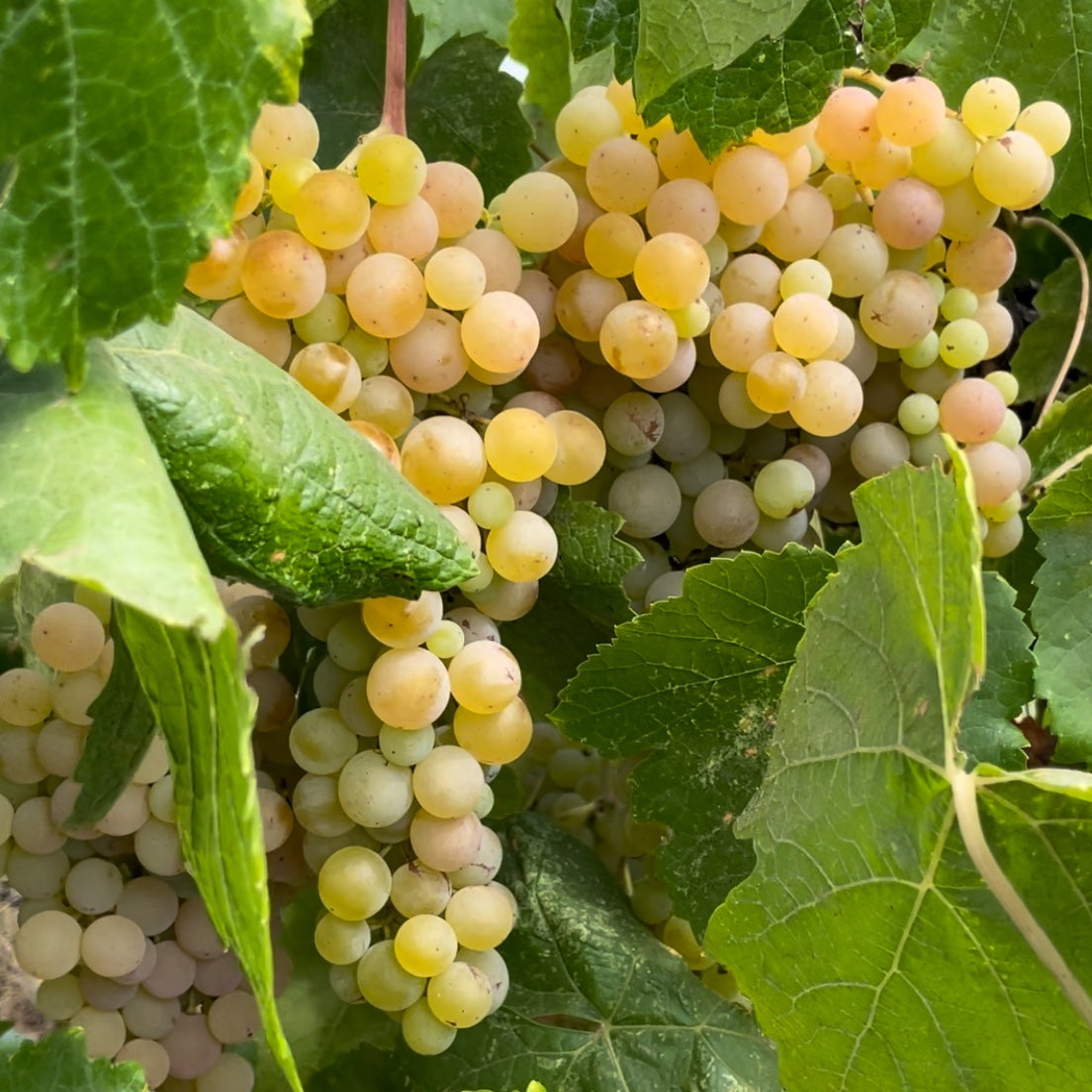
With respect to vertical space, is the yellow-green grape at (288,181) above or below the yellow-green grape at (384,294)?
above

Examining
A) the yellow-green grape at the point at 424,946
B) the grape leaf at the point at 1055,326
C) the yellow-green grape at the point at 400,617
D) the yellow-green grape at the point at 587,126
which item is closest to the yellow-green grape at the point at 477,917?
the yellow-green grape at the point at 424,946

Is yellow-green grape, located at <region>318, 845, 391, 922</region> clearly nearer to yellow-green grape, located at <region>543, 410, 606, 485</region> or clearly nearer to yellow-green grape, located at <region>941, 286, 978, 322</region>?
yellow-green grape, located at <region>543, 410, 606, 485</region>

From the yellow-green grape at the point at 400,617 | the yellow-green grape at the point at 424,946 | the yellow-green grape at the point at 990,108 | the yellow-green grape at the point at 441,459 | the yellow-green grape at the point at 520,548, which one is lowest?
the yellow-green grape at the point at 424,946

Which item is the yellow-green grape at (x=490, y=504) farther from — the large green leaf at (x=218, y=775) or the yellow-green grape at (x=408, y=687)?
the large green leaf at (x=218, y=775)

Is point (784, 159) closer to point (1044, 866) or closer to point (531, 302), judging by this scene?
point (531, 302)

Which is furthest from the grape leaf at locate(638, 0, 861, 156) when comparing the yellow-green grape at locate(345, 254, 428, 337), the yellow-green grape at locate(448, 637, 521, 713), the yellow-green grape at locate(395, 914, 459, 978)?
the yellow-green grape at locate(395, 914, 459, 978)

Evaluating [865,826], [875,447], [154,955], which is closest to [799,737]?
[865,826]

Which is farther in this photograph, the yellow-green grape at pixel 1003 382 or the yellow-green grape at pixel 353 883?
the yellow-green grape at pixel 1003 382
